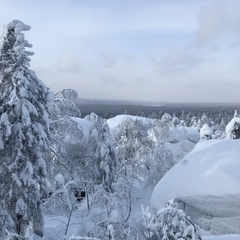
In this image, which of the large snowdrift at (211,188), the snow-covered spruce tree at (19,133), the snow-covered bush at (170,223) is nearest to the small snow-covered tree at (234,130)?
the large snowdrift at (211,188)

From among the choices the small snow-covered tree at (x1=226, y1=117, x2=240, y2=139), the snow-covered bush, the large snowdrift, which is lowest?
the large snowdrift

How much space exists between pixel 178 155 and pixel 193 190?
25682mm

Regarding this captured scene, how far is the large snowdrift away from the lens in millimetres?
14859

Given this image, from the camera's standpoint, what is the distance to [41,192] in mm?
13555

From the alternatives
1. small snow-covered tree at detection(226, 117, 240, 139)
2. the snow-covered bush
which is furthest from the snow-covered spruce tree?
small snow-covered tree at detection(226, 117, 240, 139)

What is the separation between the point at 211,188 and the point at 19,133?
795cm

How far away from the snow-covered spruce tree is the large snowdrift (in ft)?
20.1

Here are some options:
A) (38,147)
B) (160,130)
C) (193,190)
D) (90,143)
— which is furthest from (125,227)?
(160,130)

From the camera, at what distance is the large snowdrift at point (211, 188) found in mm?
14859

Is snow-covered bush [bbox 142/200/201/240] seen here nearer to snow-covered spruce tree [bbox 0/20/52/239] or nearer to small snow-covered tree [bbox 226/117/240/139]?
snow-covered spruce tree [bbox 0/20/52/239]

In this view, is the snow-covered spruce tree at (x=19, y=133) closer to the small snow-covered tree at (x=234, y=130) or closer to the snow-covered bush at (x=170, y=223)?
the snow-covered bush at (x=170, y=223)

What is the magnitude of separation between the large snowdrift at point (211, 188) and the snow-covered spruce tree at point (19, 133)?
20.1 ft

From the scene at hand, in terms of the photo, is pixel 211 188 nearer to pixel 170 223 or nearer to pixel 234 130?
pixel 170 223

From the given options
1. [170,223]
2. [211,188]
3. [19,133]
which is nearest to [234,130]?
[211,188]
